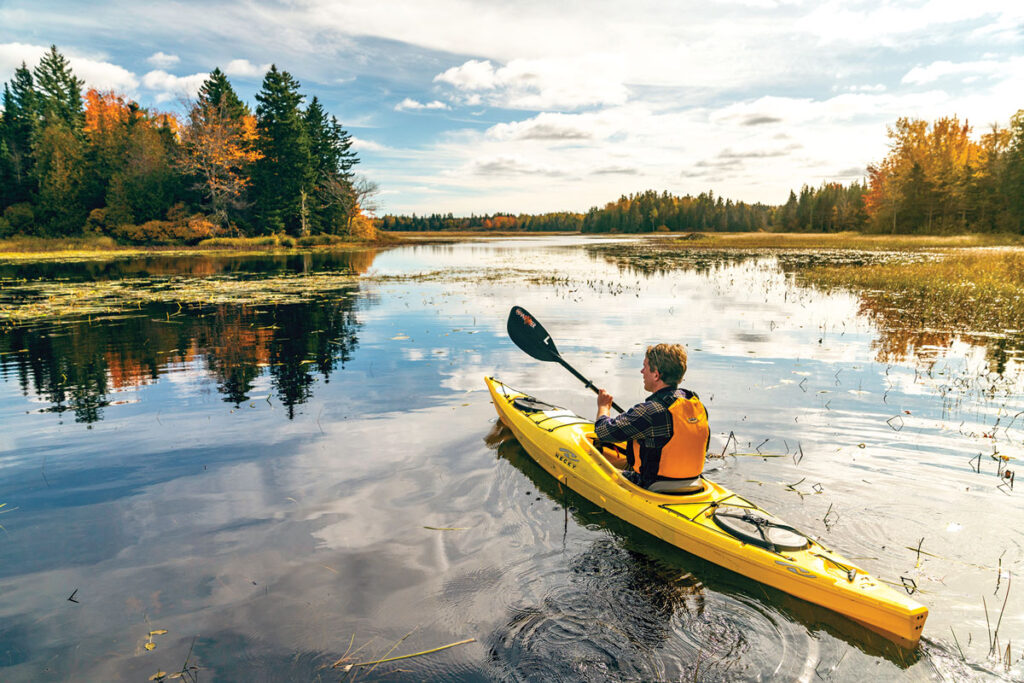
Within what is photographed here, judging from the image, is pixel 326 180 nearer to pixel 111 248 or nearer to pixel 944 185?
pixel 111 248

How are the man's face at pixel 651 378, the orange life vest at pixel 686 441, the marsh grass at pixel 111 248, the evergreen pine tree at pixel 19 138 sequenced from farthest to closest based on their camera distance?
1. the evergreen pine tree at pixel 19 138
2. the marsh grass at pixel 111 248
3. the man's face at pixel 651 378
4. the orange life vest at pixel 686 441

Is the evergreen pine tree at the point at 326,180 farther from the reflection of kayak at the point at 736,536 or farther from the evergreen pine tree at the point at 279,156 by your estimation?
the reflection of kayak at the point at 736,536

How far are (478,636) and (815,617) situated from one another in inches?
90.2

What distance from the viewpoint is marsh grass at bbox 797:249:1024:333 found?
12891 millimetres

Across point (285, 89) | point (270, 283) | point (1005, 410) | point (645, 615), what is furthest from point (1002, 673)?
point (285, 89)

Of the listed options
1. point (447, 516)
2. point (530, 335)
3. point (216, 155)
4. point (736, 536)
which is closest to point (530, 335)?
point (530, 335)

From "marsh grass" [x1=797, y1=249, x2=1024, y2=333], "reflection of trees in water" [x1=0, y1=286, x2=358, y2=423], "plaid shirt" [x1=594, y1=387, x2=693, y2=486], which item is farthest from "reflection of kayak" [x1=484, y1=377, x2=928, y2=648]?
"marsh grass" [x1=797, y1=249, x2=1024, y2=333]

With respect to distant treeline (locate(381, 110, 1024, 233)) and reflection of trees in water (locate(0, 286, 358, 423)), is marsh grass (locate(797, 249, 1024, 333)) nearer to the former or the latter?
reflection of trees in water (locate(0, 286, 358, 423))

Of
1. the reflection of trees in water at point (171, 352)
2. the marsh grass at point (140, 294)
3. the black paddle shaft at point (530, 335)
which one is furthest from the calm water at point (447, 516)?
the marsh grass at point (140, 294)

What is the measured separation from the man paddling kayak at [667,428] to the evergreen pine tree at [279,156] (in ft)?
162

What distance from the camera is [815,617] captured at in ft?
11.7

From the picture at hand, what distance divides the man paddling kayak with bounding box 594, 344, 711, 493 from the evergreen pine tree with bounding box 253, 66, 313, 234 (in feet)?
162

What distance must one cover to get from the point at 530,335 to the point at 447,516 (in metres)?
3.62

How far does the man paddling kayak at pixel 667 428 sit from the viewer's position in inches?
174
